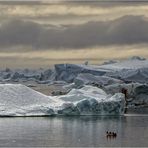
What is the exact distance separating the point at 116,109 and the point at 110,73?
5622 cm

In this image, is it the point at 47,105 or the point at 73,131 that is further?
the point at 47,105

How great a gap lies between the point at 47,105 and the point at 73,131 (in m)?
9.42

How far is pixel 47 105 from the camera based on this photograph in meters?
45.3

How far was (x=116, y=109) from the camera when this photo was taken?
45.8 metres

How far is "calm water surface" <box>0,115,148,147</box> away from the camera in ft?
100

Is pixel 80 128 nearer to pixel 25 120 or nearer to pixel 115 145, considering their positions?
pixel 25 120

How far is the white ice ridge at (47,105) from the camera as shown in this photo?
4394cm

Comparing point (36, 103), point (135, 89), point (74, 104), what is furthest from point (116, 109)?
point (135, 89)

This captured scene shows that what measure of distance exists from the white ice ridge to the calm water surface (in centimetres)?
94

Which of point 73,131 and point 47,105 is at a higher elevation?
point 47,105

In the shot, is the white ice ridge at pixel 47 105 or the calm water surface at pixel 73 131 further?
the white ice ridge at pixel 47 105

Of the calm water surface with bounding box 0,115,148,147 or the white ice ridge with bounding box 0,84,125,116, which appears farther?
the white ice ridge with bounding box 0,84,125,116

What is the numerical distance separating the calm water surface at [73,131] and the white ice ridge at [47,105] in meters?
0.94

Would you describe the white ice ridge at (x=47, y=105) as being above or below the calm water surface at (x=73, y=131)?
above
